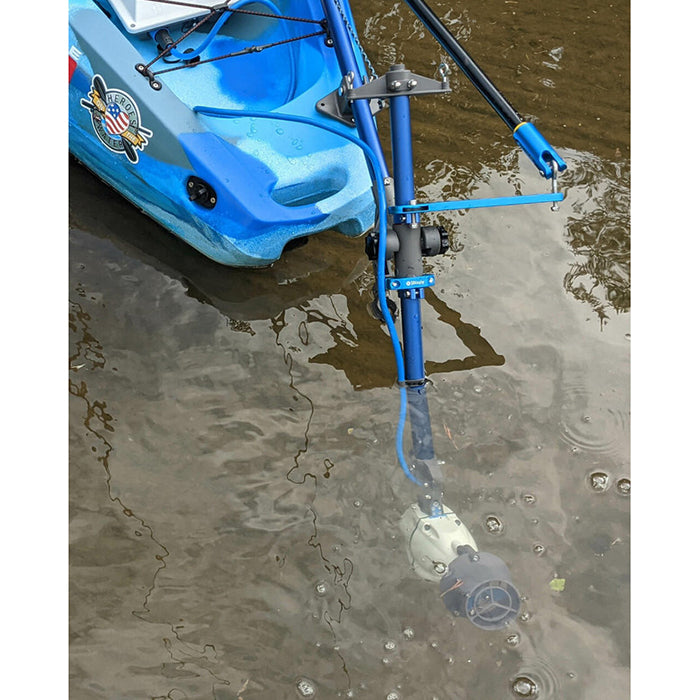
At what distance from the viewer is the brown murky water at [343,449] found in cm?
207

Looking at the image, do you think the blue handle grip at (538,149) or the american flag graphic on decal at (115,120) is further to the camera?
the american flag graphic on decal at (115,120)

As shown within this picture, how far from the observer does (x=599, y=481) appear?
7.77ft

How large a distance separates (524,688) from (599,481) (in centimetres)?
62

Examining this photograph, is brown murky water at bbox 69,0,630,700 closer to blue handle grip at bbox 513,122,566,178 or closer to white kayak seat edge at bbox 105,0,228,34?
white kayak seat edge at bbox 105,0,228,34

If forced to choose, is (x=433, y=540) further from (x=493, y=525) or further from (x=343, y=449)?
(x=343, y=449)

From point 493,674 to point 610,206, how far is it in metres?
1.71

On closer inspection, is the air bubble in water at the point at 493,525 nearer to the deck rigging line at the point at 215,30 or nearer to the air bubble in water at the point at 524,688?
the air bubble in water at the point at 524,688

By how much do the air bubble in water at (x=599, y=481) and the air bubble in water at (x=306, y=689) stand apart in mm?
942

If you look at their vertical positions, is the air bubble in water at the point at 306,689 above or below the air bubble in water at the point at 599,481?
below

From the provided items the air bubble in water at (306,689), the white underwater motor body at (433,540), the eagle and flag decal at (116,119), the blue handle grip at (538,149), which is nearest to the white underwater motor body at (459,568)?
the white underwater motor body at (433,540)

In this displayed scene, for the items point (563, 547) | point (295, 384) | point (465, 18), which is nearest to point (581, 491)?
point (563, 547)

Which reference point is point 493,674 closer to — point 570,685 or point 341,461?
point 570,685

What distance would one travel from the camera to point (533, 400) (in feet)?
8.27

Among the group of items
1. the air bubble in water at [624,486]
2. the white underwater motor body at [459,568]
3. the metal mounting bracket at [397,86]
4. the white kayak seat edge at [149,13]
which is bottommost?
the air bubble in water at [624,486]
